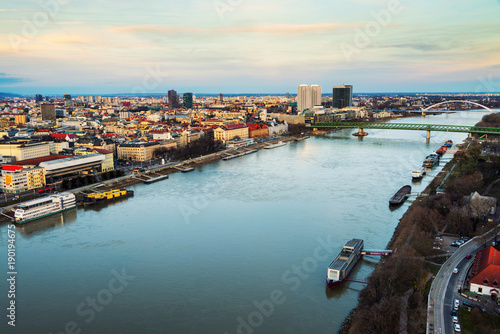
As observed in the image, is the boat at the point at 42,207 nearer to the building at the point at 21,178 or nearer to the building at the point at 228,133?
the building at the point at 21,178

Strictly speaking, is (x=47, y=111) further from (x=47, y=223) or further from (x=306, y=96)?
(x=306, y=96)

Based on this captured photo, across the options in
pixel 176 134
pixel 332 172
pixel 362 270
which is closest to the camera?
pixel 362 270

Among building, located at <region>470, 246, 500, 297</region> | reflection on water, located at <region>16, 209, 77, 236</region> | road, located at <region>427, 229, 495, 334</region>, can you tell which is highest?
building, located at <region>470, 246, 500, 297</region>

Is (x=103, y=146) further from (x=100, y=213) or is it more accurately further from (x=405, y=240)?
(x=405, y=240)

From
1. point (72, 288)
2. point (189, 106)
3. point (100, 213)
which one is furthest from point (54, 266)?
point (189, 106)

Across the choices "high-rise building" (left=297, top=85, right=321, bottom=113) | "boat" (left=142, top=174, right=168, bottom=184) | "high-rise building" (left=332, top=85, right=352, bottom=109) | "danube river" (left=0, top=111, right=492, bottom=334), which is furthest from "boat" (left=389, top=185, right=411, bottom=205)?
"high-rise building" (left=332, top=85, right=352, bottom=109)

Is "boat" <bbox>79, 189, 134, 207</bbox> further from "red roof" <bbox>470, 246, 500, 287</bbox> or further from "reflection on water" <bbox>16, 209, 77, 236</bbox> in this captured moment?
"red roof" <bbox>470, 246, 500, 287</bbox>
